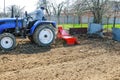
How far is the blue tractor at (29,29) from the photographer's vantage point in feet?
35.4

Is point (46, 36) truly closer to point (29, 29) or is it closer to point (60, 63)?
point (29, 29)

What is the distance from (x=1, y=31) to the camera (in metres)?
10.8

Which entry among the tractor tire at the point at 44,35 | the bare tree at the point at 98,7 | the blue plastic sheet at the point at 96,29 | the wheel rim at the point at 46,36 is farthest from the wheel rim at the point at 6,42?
the bare tree at the point at 98,7

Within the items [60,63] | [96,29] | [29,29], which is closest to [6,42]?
[29,29]

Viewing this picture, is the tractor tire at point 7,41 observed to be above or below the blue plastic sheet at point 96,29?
below

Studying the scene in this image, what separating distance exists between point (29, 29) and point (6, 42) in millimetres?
1293

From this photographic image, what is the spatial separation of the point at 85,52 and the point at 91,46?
4.95 ft

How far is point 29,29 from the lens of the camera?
36.7 ft

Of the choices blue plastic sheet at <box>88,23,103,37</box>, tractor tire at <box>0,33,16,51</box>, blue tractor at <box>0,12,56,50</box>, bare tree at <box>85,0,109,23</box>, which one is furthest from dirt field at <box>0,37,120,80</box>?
bare tree at <box>85,0,109,23</box>

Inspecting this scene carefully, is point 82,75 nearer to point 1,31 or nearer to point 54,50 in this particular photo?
point 54,50

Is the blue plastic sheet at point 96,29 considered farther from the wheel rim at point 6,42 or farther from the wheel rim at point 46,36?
the wheel rim at point 6,42

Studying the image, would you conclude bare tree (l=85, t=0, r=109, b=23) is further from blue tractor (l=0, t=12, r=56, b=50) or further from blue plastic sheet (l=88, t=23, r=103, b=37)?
blue tractor (l=0, t=12, r=56, b=50)

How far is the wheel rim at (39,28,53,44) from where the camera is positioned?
1127cm

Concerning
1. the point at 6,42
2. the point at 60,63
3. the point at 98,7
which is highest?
the point at 98,7
